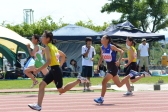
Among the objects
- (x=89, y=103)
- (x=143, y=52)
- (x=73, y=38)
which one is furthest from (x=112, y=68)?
(x=73, y=38)

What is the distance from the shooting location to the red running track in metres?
11.1

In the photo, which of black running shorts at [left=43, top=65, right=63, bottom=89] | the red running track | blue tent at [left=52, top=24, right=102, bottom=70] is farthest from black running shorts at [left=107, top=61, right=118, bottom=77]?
blue tent at [left=52, top=24, right=102, bottom=70]

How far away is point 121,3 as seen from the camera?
4947 centimetres

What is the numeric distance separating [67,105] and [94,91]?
4.74 metres

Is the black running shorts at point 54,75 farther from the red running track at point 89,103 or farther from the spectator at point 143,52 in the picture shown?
the spectator at point 143,52

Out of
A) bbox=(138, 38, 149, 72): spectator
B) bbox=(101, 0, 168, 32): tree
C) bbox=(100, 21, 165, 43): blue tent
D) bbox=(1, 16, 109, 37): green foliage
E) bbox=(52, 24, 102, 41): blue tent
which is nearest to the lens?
bbox=(138, 38, 149, 72): spectator

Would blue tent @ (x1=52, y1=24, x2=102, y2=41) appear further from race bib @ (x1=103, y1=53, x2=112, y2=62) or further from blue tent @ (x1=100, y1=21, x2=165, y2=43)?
race bib @ (x1=103, y1=53, x2=112, y2=62)

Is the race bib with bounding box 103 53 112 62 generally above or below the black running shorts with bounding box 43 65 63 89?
above

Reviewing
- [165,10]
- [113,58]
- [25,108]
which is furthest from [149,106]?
[165,10]

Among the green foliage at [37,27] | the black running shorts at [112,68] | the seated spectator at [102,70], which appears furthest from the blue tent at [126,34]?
the green foliage at [37,27]

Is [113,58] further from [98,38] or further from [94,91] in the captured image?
[98,38]

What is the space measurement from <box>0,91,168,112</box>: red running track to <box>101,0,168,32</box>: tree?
33109mm

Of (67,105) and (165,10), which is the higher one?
(165,10)

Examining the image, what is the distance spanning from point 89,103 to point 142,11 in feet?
117
